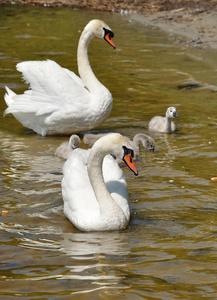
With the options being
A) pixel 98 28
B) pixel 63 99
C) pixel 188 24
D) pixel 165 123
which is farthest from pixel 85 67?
pixel 188 24

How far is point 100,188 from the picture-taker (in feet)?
19.9

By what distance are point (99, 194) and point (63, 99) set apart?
335cm

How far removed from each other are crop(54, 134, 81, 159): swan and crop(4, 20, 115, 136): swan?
62 cm

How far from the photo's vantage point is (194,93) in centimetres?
1159

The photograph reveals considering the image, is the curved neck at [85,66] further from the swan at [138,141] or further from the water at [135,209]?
the water at [135,209]

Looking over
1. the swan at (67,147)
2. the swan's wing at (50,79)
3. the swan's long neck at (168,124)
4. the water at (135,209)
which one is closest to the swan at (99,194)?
the water at (135,209)

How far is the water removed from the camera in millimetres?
4879

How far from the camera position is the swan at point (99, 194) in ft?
19.7

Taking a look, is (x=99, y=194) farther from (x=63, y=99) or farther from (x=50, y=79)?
(x=50, y=79)

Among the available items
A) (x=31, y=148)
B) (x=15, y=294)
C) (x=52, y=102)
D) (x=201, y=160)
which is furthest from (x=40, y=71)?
(x=15, y=294)

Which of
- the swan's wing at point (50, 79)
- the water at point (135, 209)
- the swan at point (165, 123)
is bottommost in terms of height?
the water at point (135, 209)

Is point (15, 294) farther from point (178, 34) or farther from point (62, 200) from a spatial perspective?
point (178, 34)

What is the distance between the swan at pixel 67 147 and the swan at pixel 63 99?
0.62m

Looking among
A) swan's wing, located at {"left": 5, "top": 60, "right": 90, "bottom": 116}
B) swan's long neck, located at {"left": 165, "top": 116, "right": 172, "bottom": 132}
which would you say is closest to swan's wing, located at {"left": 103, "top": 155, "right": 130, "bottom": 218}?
swan's wing, located at {"left": 5, "top": 60, "right": 90, "bottom": 116}
